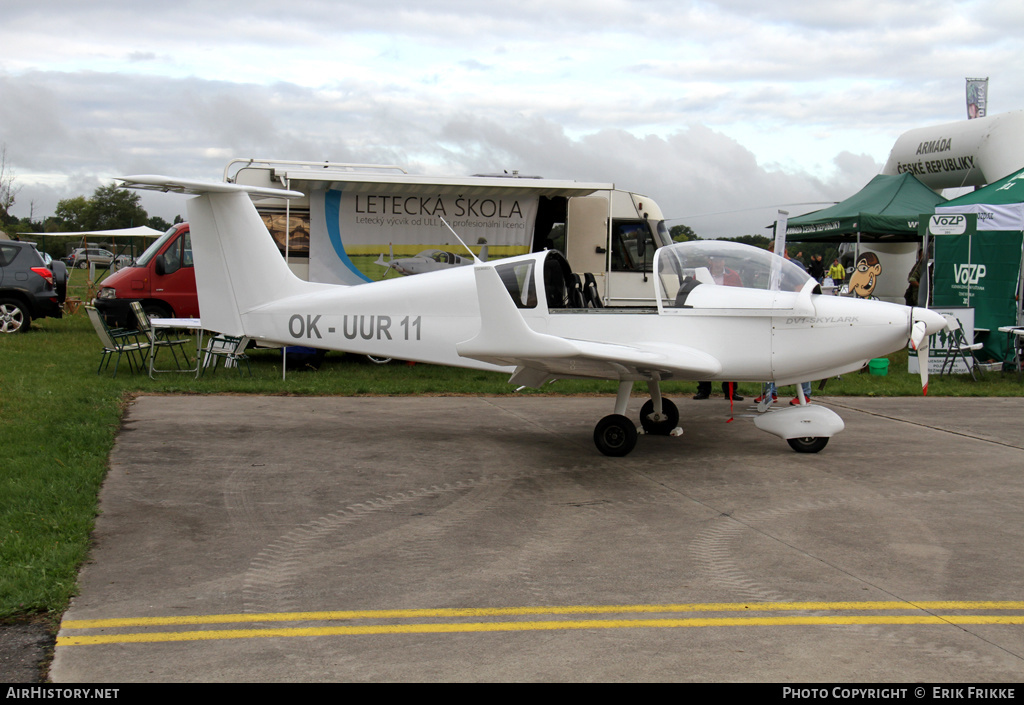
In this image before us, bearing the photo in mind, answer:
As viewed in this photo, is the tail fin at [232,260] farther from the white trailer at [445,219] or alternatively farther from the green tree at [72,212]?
the green tree at [72,212]

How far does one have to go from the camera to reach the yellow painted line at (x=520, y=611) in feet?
13.3

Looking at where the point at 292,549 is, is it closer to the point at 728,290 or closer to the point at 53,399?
the point at 728,290

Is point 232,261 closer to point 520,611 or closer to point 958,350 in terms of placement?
point 520,611

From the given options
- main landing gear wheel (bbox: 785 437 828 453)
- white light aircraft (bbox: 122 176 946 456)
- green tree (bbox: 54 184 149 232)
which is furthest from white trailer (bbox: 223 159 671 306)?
green tree (bbox: 54 184 149 232)

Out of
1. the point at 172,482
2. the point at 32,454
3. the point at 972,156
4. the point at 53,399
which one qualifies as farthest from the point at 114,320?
the point at 972,156

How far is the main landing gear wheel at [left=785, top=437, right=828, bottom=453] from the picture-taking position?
8.18 meters

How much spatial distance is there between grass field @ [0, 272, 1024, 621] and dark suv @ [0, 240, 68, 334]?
20.2 inches

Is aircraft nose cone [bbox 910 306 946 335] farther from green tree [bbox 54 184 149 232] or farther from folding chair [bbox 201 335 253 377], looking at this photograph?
green tree [bbox 54 184 149 232]

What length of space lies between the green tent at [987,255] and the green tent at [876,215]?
93.8 inches

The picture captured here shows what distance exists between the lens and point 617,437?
7.89 m

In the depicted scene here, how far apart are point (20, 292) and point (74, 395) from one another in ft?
29.2

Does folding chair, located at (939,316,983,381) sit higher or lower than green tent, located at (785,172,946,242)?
lower

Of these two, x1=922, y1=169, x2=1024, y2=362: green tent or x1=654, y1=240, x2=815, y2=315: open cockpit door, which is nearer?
x1=654, y1=240, x2=815, y2=315: open cockpit door
